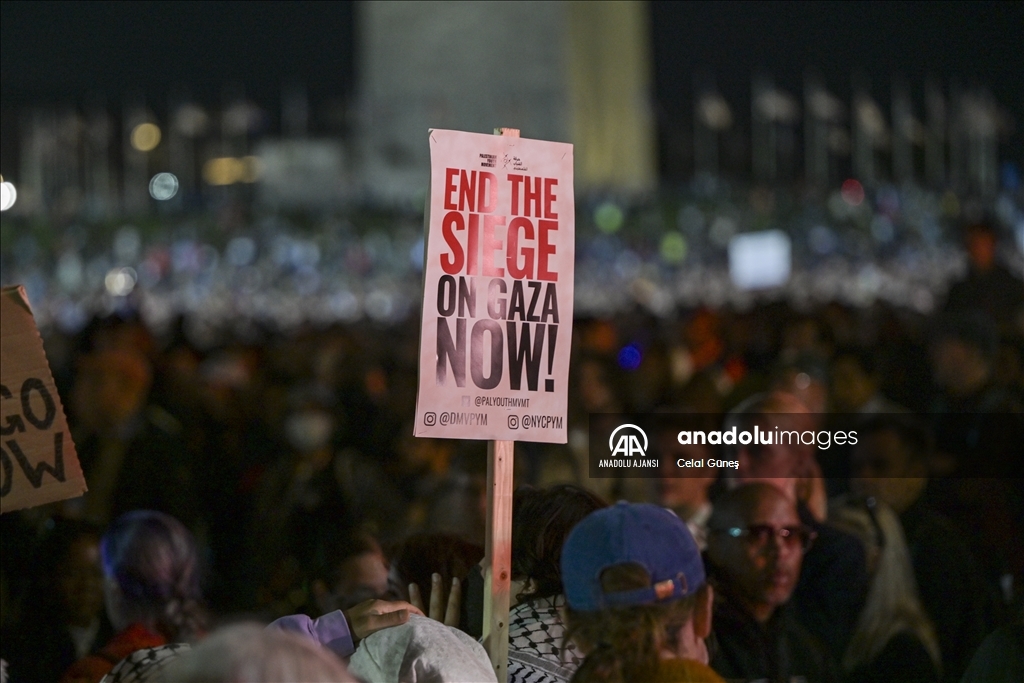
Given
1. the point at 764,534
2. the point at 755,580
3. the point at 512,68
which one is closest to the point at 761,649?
the point at 755,580

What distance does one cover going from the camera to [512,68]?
3222 cm

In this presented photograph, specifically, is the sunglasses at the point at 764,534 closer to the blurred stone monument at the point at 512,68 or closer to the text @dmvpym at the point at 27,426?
the text @dmvpym at the point at 27,426

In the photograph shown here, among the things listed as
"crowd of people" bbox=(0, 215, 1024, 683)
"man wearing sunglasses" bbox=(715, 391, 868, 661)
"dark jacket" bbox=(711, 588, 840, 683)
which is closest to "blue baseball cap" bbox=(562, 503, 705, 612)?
"crowd of people" bbox=(0, 215, 1024, 683)

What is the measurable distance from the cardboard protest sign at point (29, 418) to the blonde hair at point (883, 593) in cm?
214

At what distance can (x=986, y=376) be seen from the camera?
21.4ft

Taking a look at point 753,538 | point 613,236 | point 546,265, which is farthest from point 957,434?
point 613,236

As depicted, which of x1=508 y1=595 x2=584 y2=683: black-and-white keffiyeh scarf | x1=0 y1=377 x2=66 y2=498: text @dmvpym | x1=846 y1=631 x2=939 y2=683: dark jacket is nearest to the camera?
x1=508 y1=595 x2=584 y2=683: black-and-white keffiyeh scarf

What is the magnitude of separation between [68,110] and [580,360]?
3453 inches

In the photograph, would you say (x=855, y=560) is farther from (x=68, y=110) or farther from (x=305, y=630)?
(x=68, y=110)

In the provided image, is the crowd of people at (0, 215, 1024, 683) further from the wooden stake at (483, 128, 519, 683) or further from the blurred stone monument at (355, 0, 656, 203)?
the blurred stone monument at (355, 0, 656, 203)

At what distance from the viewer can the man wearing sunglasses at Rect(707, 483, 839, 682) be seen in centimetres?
380

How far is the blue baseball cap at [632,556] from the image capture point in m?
2.92

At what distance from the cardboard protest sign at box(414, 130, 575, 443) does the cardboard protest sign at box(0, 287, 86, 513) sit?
0.90m

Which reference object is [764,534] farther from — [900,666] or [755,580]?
[900,666]
